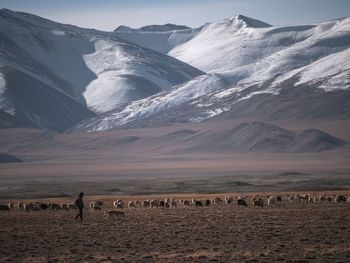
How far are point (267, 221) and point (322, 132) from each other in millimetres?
154579

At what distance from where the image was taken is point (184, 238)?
29094 millimetres

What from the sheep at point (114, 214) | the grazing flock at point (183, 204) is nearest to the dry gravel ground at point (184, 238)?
the sheep at point (114, 214)

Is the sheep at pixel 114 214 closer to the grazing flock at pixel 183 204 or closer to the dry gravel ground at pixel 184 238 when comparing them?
the dry gravel ground at pixel 184 238

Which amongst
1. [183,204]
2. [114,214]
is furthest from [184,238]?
[183,204]

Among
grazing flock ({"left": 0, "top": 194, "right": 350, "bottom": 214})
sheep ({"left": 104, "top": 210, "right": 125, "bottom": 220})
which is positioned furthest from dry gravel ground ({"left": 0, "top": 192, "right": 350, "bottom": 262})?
grazing flock ({"left": 0, "top": 194, "right": 350, "bottom": 214})

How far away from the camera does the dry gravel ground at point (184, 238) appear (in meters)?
24.7

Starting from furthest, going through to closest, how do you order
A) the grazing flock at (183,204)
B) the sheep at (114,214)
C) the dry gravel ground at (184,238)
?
the grazing flock at (183,204)
the sheep at (114,214)
the dry gravel ground at (184,238)

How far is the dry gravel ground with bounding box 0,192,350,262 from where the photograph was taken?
24.7 metres

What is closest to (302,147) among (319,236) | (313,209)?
(313,209)

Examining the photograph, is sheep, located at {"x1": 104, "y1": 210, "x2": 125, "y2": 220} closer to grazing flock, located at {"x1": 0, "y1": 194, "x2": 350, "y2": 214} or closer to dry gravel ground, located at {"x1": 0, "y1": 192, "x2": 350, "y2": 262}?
dry gravel ground, located at {"x1": 0, "y1": 192, "x2": 350, "y2": 262}

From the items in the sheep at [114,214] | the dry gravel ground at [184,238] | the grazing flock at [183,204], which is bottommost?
the dry gravel ground at [184,238]

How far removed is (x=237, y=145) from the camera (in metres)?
192

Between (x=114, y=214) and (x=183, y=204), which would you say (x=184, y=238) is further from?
(x=183, y=204)

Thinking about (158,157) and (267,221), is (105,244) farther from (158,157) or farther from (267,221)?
(158,157)
